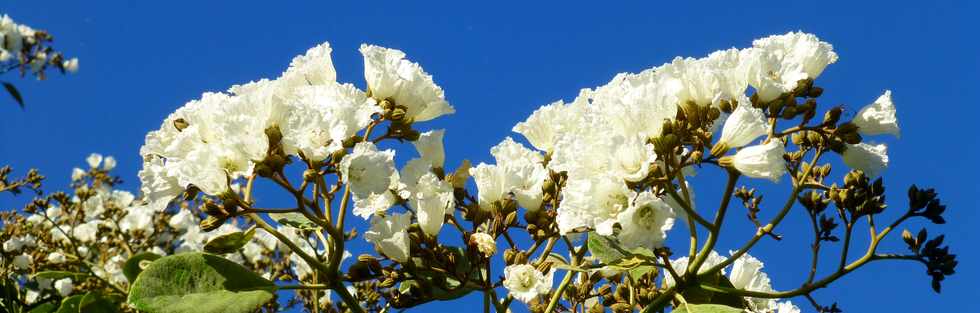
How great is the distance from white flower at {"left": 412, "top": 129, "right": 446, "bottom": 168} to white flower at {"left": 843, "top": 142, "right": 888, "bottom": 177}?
3.58ft

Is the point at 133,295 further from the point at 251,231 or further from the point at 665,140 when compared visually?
the point at 665,140

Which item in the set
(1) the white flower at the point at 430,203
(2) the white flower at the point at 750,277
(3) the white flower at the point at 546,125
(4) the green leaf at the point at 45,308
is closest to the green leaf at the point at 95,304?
(4) the green leaf at the point at 45,308

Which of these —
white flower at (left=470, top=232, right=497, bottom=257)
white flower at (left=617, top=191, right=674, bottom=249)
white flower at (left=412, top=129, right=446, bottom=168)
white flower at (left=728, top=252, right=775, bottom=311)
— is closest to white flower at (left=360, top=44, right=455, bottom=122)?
white flower at (left=412, top=129, right=446, bottom=168)

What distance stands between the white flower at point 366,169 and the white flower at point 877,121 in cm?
123

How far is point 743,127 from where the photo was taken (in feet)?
7.00

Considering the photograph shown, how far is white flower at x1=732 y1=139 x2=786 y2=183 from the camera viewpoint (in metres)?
2.03

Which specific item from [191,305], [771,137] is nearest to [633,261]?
[771,137]

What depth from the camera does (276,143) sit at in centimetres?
216

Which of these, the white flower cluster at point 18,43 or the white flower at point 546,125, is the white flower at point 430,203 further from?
the white flower cluster at point 18,43

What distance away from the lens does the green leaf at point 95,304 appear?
2818mm

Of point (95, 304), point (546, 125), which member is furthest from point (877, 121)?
point (95, 304)

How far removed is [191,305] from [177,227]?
4.67m

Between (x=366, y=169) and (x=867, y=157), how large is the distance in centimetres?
130

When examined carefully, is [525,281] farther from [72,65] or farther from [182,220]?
[72,65]
